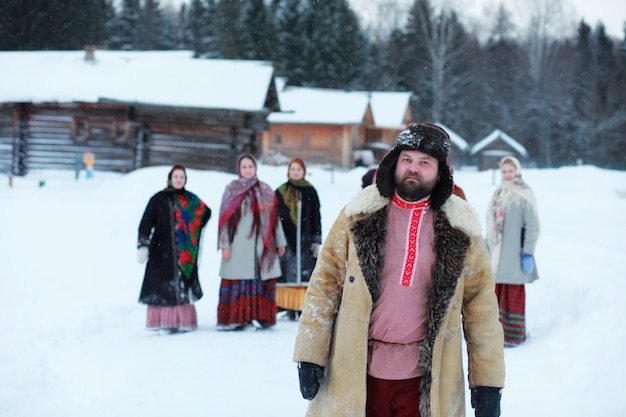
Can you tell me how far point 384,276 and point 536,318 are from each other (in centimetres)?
556

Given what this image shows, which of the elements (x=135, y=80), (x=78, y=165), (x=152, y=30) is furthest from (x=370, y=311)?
(x=152, y=30)

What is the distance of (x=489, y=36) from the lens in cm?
5531

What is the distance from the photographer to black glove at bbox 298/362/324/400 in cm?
256

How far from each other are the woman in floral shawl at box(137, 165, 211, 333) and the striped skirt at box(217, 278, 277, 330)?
0.31 meters

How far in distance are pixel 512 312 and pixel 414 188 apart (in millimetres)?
4514

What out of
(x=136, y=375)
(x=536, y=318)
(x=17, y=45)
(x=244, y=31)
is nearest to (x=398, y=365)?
(x=136, y=375)

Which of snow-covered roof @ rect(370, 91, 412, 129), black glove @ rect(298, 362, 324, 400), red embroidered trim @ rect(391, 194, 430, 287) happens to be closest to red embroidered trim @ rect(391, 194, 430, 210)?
red embroidered trim @ rect(391, 194, 430, 287)

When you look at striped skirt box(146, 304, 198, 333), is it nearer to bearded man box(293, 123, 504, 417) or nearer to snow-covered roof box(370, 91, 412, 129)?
bearded man box(293, 123, 504, 417)

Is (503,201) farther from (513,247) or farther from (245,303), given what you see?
(245,303)

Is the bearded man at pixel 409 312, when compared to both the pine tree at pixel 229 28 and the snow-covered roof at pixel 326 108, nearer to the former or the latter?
the snow-covered roof at pixel 326 108

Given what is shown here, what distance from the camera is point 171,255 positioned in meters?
6.88

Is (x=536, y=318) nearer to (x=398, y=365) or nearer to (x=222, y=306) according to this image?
(x=222, y=306)

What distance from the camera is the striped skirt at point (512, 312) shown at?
6.58 m

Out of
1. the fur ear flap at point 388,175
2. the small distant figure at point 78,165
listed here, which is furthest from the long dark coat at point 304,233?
the small distant figure at point 78,165
